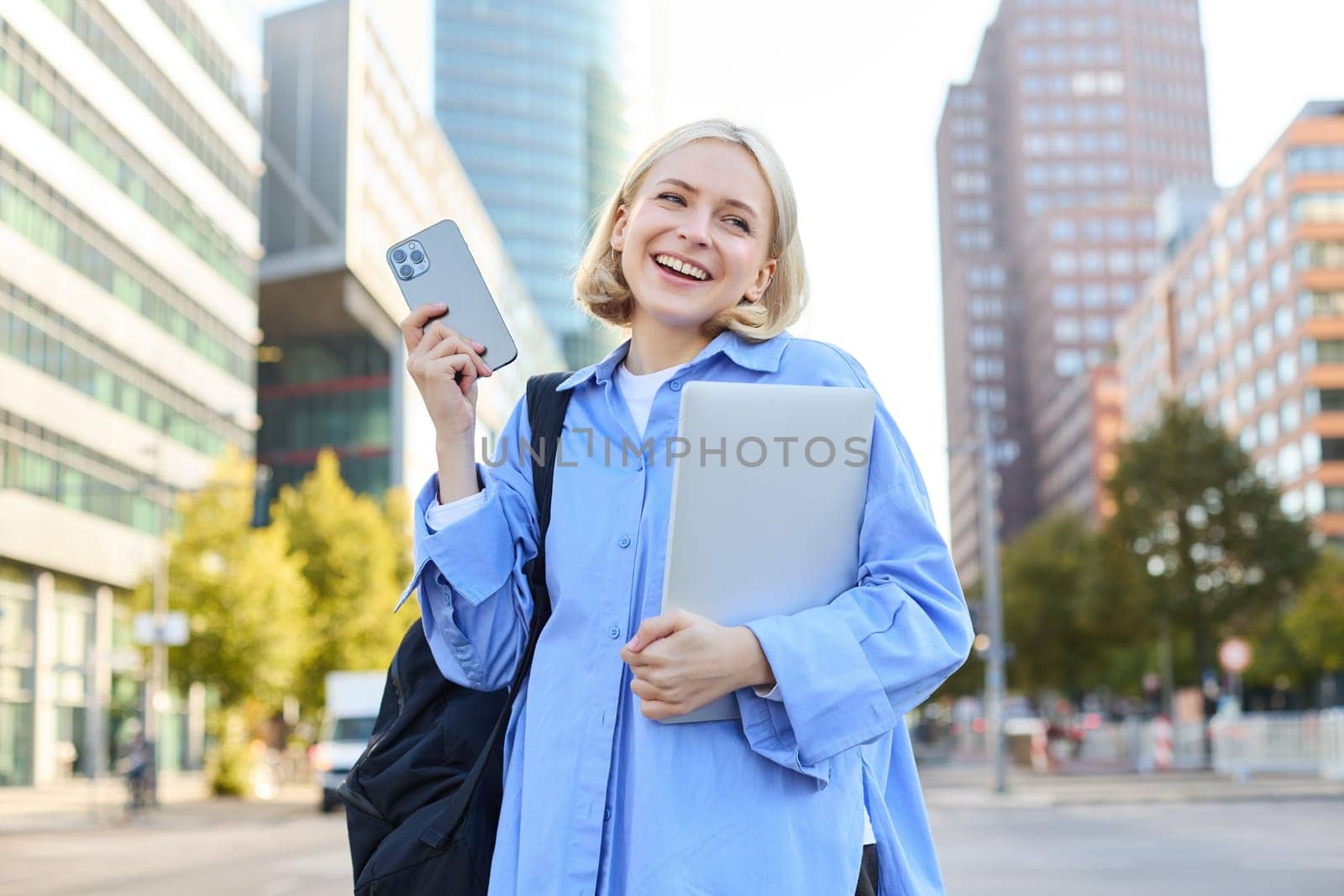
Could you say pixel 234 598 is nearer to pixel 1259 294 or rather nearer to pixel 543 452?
pixel 543 452

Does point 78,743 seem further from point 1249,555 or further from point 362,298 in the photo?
point 1249,555

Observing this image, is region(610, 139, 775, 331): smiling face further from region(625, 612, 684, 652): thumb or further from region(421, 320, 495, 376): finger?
region(625, 612, 684, 652): thumb

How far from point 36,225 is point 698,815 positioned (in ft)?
117

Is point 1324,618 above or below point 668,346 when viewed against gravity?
below

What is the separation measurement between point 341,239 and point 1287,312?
1789 inches

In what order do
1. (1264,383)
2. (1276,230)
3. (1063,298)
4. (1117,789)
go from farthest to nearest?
(1063,298) → (1264,383) → (1276,230) → (1117,789)

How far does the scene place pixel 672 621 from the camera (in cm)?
178

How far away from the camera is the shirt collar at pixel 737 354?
2139 millimetres

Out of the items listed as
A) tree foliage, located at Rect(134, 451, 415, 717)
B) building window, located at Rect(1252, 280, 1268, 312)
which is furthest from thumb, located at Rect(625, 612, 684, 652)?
building window, located at Rect(1252, 280, 1268, 312)

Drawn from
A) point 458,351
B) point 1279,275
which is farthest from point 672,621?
point 1279,275

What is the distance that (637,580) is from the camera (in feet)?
6.60

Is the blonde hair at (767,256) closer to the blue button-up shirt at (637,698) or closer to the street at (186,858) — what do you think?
the blue button-up shirt at (637,698)

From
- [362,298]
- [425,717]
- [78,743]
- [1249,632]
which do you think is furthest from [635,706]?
[362,298]

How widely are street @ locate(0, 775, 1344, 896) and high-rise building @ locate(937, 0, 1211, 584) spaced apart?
107 meters
